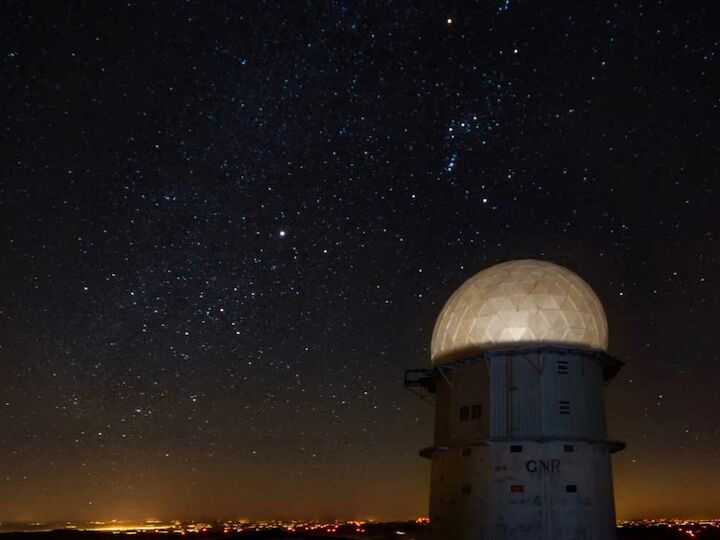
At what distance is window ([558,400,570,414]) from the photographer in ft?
80.1

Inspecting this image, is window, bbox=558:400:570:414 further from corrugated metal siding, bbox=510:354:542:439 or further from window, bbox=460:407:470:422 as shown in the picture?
window, bbox=460:407:470:422

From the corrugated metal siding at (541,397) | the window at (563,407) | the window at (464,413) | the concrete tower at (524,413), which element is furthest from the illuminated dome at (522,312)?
the window at (563,407)

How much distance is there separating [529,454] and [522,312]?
5.79 metres

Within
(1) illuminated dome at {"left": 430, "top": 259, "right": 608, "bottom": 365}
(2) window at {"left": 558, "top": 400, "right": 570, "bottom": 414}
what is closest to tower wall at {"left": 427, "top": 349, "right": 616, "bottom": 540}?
(2) window at {"left": 558, "top": 400, "right": 570, "bottom": 414}

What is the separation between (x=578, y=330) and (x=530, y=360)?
2.68 metres

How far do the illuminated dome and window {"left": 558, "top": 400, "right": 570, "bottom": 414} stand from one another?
2458 millimetres

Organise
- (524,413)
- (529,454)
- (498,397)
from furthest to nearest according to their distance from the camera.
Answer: (498,397), (524,413), (529,454)

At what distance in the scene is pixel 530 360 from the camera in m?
25.0

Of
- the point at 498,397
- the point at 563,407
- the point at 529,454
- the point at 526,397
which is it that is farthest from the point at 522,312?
the point at 529,454

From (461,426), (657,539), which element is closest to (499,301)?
(461,426)

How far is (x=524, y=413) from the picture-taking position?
80.0 feet

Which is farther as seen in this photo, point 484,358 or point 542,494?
point 484,358

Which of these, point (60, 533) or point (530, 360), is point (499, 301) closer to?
point (530, 360)

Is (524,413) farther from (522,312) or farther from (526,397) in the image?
(522,312)
